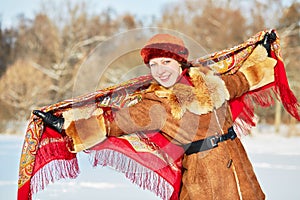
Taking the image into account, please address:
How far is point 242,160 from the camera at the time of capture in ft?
8.86

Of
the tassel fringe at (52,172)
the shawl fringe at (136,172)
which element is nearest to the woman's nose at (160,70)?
the shawl fringe at (136,172)

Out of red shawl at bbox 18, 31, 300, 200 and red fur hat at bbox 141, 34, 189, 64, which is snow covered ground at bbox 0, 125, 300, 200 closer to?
red shawl at bbox 18, 31, 300, 200

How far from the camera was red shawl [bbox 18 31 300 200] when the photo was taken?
2.56 m

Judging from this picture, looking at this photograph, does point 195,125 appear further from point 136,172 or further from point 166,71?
point 136,172

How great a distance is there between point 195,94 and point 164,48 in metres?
0.31

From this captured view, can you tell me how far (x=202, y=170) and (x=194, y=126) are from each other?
0.25 metres

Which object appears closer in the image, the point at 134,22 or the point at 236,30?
the point at 236,30

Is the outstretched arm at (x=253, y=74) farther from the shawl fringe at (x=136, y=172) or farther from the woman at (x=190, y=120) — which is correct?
the shawl fringe at (x=136, y=172)

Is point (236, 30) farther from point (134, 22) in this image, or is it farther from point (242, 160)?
point (242, 160)

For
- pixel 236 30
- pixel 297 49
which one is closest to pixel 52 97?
pixel 236 30

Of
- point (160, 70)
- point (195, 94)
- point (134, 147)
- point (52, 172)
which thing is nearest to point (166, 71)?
point (160, 70)

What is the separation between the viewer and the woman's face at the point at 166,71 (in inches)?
102

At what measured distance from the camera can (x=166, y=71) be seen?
258 centimetres

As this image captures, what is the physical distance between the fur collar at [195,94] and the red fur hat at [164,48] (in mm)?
120
